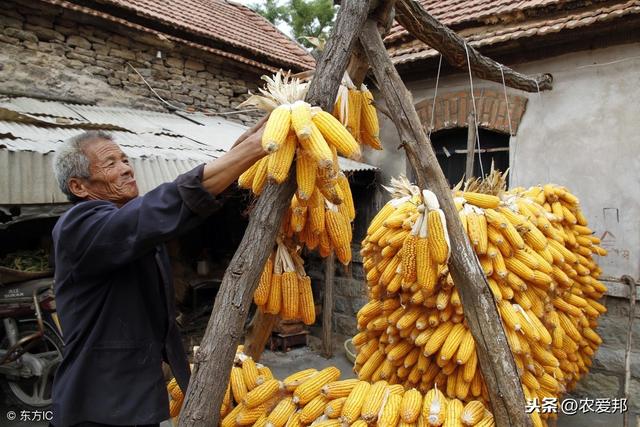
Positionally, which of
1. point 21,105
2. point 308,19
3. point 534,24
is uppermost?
point 308,19

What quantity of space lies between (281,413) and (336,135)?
1379 millimetres

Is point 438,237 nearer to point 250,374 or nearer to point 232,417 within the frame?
point 250,374

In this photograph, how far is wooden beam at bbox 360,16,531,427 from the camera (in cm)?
203

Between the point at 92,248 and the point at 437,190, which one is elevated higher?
the point at 437,190

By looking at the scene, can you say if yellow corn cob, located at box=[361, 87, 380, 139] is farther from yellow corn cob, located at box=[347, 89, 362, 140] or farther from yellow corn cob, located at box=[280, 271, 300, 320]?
yellow corn cob, located at box=[280, 271, 300, 320]

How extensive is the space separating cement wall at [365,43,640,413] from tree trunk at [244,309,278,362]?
4.34 meters

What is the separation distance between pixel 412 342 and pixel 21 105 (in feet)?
18.6

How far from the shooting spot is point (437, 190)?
2088 millimetres

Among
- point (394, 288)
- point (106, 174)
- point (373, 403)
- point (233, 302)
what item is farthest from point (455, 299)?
point (106, 174)

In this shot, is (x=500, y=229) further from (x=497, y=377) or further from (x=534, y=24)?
(x=534, y=24)

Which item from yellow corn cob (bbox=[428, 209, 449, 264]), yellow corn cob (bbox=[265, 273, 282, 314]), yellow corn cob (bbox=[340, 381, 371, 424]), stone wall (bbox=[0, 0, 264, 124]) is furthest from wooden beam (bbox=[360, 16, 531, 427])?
stone wall (bbox=[0, 0, 264, 124])

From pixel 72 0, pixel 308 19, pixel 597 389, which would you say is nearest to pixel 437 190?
pixel 597 389

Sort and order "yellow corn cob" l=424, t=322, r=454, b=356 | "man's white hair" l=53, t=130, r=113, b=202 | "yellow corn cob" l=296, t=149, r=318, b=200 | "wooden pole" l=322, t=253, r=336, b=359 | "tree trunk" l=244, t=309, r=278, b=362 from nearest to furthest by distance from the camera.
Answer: "yellow corn cob" l=296, t=149, r=318, b=200 → "man's white hair" l=53, t=130, r=113, b=202 → "tree trunk" l=244, t=309, r=278, b=362 → "yellow corn cob" l=424, t=322, r=454, b=356 → "wooden pole" l=322, t=253, r=336, b=359

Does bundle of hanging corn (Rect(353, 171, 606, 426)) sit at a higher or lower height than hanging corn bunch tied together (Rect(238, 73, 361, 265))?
lower
